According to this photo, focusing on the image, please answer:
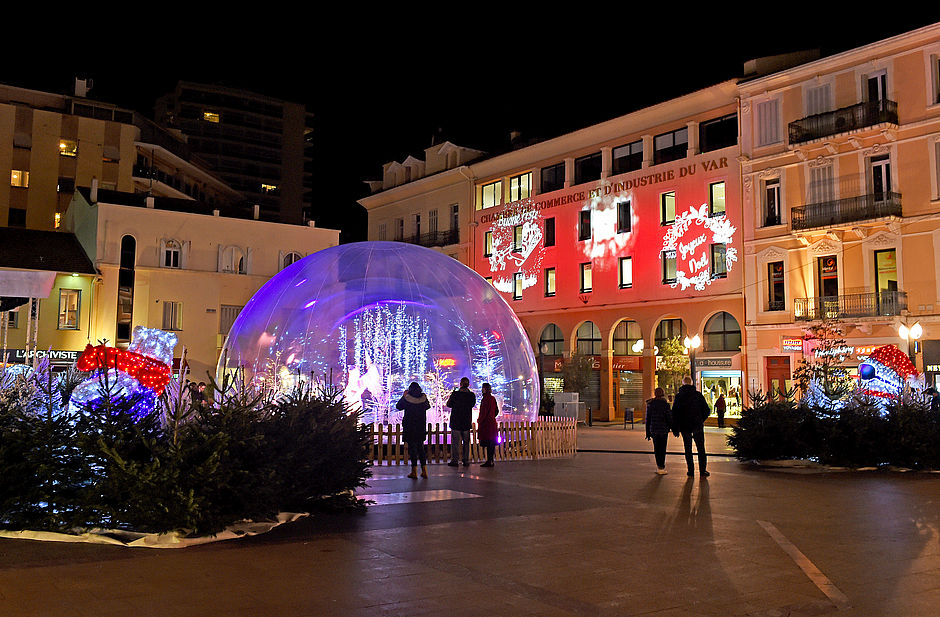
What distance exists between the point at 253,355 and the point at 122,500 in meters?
10.3

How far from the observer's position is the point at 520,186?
4800 cm

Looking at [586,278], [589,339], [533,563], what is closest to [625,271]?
[586,278]

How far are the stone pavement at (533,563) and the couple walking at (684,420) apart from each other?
3.30 m

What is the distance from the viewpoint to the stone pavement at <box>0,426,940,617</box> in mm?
5977

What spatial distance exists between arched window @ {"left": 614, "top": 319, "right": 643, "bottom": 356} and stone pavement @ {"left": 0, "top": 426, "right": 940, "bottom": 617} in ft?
99.5

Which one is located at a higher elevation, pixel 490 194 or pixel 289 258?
pixel 490 194

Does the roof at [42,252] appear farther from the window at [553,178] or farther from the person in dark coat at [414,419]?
the person in dark coat at [414,419]

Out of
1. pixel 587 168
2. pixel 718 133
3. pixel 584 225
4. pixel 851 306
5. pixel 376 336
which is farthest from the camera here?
pixel 587 168

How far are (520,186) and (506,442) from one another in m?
31.5

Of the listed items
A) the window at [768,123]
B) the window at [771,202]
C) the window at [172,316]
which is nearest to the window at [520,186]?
the window at [768,123]

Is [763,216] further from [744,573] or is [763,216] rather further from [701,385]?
[744,573]

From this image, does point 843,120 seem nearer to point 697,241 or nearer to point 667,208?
point 697,241

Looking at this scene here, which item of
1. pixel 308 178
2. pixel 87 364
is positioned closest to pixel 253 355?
pixel 87 364

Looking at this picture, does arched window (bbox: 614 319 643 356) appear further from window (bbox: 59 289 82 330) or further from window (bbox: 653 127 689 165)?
window (bbox: 59 289 82 330)
